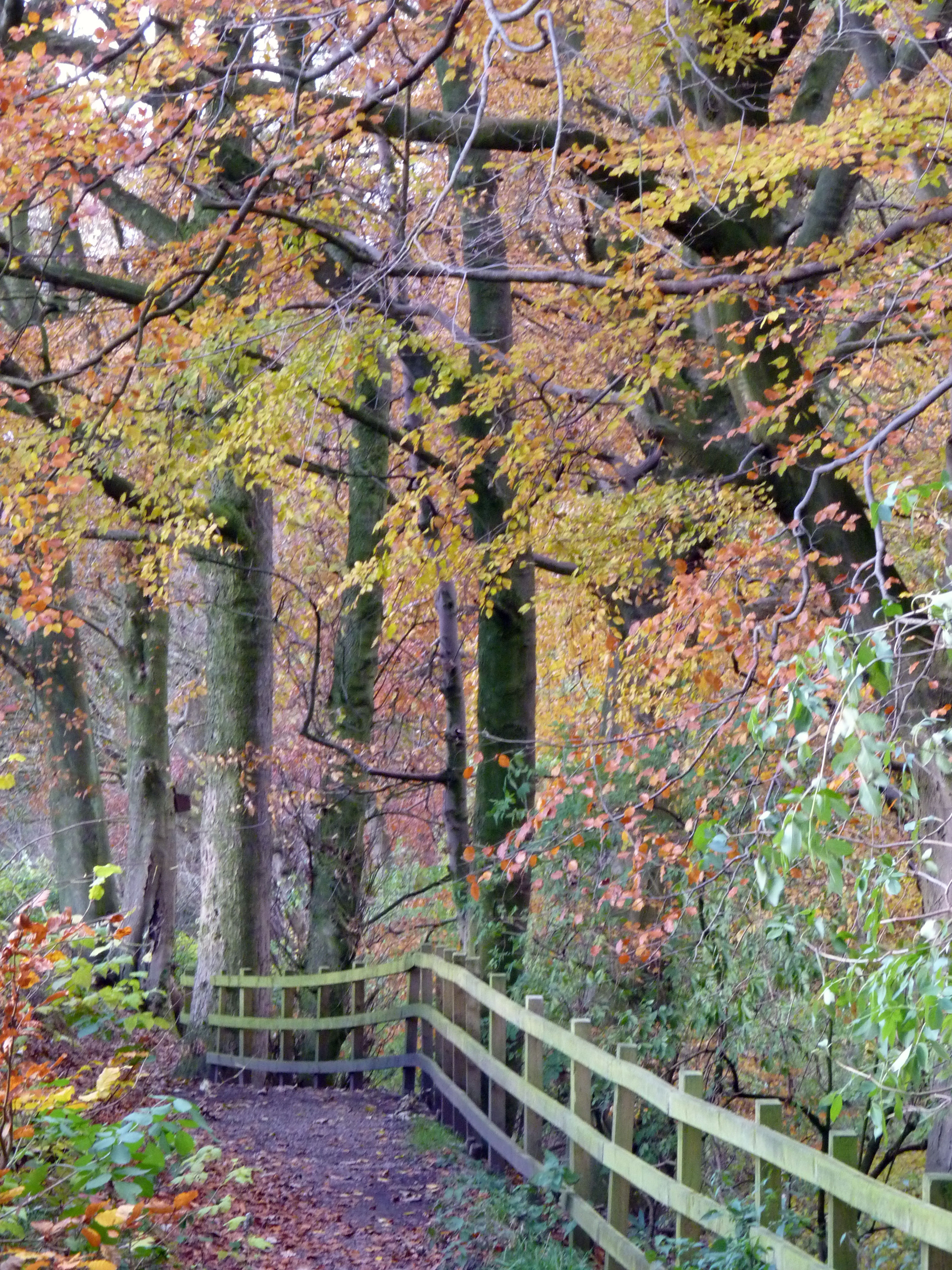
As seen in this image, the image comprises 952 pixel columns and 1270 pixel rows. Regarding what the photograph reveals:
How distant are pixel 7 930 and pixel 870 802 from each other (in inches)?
236

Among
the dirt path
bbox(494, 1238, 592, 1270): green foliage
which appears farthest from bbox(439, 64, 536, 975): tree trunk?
bbox(494, 1238, 592, 1270): green foliage

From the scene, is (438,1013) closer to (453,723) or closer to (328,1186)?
(328,1186)

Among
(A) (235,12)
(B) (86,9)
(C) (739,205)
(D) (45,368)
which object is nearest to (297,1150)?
(D) (45,368)

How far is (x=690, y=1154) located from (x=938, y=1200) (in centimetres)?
163

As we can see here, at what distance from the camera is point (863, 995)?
3.73 m

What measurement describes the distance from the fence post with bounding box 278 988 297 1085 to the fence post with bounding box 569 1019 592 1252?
250 inches

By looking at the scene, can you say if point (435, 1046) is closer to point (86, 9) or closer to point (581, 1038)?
point (581, 1038)

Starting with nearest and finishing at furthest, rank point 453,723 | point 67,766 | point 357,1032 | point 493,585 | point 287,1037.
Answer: point 493,585, point 357,1032, point 453,723, point 287,1037, point 67,766

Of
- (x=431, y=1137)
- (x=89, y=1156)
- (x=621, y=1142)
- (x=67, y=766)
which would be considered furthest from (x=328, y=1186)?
(x=67, y=766)

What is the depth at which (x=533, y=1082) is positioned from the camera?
6.28m

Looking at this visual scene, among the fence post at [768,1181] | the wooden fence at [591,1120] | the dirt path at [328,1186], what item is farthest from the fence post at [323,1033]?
the fence post at [768,1181]

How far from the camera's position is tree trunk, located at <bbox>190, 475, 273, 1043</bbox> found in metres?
11.9

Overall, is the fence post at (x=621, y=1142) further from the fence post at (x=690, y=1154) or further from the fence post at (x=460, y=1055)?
the fence post at (x=460, y=1055)

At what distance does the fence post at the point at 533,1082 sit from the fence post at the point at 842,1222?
8.67 ft
